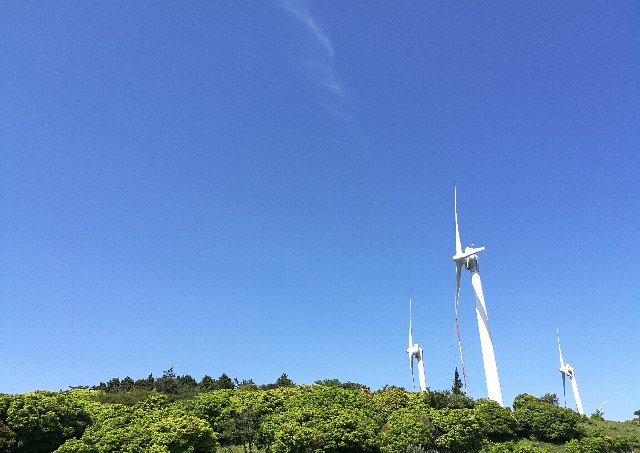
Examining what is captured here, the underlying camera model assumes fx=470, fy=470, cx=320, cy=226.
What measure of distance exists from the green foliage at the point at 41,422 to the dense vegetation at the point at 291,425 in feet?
0.29

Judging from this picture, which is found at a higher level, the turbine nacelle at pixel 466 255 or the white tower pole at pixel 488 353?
the turbine nacelle at pixel 466 255

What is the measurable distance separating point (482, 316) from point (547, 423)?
17106 millimetres

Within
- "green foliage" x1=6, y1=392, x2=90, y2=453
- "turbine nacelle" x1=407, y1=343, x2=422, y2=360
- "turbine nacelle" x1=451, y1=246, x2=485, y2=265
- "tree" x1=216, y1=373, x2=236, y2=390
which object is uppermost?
"turbine nacelle" x1=451, y1=246, x2=485, y2=265

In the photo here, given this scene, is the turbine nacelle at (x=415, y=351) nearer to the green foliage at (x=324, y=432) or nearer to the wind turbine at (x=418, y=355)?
the wind turbine at (x=418, y=355)

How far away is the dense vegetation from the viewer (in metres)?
39.2

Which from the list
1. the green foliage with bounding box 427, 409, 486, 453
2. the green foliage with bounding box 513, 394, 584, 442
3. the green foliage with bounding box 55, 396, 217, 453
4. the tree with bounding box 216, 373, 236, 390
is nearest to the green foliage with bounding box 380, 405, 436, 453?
the green foliage with bounding box 427, 409, 486, 453

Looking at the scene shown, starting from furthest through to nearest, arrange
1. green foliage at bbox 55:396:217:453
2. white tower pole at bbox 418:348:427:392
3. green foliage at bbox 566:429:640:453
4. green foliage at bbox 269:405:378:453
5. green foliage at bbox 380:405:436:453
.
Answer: white tower pole at bbox 418:348:427:392 < green foliage at bbox 566:429:640:453 < green foliage at bbox 380:405:436:453 < green foliage at bbox 269:405:378:453 < green foliage at bbox 55:396:217:453

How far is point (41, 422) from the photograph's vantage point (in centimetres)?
4362

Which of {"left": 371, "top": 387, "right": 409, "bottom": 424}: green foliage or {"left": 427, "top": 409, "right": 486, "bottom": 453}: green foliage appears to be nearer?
{"left": 427, "top": 409, "right": 486, "bottom": 453}: green foliage

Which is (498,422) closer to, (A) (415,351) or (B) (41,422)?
(A) (415,351)

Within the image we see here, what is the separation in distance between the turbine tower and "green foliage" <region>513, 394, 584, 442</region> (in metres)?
4.16

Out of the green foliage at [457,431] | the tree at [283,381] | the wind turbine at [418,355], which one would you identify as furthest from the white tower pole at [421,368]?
the green foliage at [457,431]

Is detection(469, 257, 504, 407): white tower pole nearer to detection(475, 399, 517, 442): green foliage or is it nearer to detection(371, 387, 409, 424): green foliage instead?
detection(475, 399, 517, 442): green foliage

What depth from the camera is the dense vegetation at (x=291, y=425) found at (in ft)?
129
